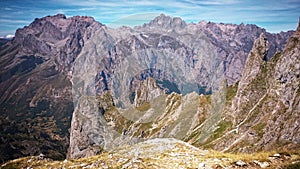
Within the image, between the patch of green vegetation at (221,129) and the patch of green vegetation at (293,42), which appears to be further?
the patch of green vegetation at (221,129)

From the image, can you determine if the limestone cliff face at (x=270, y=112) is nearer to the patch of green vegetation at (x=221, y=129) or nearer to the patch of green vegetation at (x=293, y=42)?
the patch of green vegetation at (x=293, y=42)

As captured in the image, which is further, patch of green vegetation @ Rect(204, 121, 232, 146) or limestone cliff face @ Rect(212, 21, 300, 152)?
patch of green vegetation @ Rect(204, 121, 232, 146)

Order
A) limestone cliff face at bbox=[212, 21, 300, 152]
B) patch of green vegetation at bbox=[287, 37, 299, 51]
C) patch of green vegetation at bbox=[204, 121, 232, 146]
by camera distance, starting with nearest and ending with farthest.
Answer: limestone cliff face at bbox=[212, 21, 300, 152]
patch of green vegetation at bbox=[287, 37, 299, 51]
patch of green vegetation at bbox=[204, 121, 232, 146]

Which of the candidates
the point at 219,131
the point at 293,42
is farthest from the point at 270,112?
the point at 293,42

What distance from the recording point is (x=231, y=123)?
19550cm

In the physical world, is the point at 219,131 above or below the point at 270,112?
below

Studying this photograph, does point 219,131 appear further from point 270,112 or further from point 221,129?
point 270,112

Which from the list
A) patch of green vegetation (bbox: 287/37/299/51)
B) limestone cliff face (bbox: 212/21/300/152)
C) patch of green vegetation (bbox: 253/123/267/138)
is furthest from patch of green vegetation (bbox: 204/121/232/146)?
patch of green vegetation (bbox: 287/37/299/51)

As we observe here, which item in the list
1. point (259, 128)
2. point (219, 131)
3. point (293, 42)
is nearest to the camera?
point (259, 128)

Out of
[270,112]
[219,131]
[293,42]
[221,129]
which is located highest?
[293,42]

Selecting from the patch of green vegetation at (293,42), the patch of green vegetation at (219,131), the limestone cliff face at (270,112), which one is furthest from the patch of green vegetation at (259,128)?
the patch of green vegetation at (293,42)

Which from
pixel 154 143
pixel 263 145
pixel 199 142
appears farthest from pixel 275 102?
pixel 154 143

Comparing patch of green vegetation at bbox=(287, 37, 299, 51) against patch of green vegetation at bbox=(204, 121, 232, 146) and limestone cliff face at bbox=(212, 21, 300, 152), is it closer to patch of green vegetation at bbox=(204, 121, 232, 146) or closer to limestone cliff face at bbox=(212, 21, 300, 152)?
limestone cliff face at bbox=(212, 21, 300, 152)

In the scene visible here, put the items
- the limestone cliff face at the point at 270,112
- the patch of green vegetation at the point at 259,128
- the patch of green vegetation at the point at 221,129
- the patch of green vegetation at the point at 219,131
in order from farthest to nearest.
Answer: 1. the patch of green vegetation at the point at 221,129
2. the patch of green vegetation at the point at 219,131
3. the patch of green vegetation at the point at 259,128
4. the limestone cliff face at the point at 270,112
